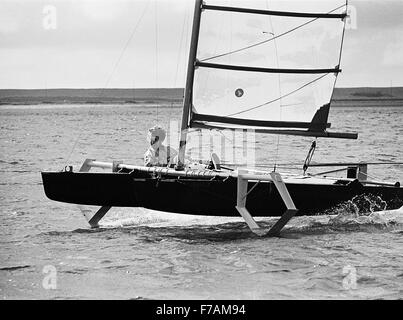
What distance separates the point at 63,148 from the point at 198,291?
86.5 feet

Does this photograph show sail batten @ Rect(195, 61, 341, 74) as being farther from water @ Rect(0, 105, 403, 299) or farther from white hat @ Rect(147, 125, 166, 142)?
water @ Rect(0, 105, 403, 299)

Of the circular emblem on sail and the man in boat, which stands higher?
the circular emblem on sail

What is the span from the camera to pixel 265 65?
44.2 feet

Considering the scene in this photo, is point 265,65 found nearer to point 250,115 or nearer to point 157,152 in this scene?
point 250,115

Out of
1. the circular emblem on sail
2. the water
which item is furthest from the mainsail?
the water

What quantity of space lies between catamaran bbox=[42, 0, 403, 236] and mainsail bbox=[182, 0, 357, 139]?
0.7 inches

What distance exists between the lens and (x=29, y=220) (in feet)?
46.4

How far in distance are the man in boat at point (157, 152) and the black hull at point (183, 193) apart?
72 cm

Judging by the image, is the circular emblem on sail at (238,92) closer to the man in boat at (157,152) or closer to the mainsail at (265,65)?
the mainsail at (265,65)

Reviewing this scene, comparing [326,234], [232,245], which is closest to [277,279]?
[232,245]

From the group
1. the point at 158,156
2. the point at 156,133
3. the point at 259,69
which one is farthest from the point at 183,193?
the point at 259,69

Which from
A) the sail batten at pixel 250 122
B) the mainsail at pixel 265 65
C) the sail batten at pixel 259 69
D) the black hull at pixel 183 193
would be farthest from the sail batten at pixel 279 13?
the black hull at pixel 183 193

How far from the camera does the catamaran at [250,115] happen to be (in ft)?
39.0

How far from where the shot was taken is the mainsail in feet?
42.7
